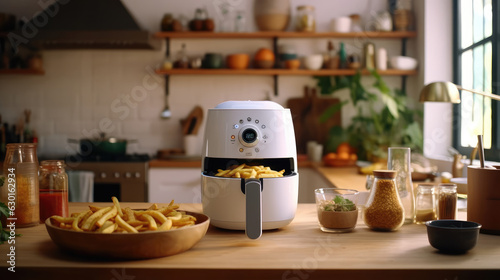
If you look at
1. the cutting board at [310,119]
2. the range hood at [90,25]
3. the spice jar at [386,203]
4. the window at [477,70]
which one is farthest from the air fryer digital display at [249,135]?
the cutting board at [310,119]

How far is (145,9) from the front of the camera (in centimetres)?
430

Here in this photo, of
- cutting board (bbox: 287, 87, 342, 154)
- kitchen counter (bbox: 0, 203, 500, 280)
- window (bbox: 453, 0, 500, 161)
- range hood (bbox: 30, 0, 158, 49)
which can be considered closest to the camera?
kitchen counter (bbox: 0, 203, 500, 280)

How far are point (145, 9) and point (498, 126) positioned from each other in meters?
2.88

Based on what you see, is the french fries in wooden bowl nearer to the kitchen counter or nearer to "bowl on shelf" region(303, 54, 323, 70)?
the kitchen counter

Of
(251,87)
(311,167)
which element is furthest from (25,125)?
(311,167)

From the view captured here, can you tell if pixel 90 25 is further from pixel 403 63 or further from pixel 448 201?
pixel 448 201

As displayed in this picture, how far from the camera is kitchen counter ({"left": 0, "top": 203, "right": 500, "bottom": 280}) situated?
3.16 feet

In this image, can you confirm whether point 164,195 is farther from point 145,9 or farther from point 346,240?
point 346,240

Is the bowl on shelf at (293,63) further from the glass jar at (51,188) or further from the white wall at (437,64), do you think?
the glass jar at (51,188)

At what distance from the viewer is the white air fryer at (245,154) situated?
1.28 m

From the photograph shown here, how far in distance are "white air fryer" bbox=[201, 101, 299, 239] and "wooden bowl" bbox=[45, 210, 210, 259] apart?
244 millimetres

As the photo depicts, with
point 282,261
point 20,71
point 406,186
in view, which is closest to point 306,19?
point 20,71

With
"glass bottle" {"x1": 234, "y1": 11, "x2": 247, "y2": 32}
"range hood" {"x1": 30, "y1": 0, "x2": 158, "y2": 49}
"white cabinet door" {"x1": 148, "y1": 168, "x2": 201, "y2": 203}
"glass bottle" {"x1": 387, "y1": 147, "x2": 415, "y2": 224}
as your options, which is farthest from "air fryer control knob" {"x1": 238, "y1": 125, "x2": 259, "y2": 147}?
"glass bottle" {"x1": 234, "y1": 11, "x2": 247, "y2": 32}

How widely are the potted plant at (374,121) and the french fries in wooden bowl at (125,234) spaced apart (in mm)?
2571
